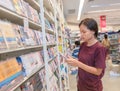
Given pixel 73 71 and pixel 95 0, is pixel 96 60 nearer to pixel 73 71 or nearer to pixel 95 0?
pixel 73 71

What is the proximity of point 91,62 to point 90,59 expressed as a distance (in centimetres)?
4

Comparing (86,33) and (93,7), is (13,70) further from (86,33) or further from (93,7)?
(93,7)

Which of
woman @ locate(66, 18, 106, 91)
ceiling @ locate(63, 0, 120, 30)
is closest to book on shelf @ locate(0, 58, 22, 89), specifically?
woman @ locate(66, 18, 106, 91)

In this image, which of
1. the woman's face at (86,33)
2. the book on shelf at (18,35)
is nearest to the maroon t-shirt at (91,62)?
the woman's face at (86,33)

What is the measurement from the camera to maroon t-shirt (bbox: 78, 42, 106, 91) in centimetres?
205

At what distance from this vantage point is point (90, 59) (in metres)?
2.15

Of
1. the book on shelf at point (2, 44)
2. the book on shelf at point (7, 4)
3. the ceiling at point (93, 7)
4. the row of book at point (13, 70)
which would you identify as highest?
the ceiling at point (93, 7)

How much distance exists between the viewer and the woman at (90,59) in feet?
6.72

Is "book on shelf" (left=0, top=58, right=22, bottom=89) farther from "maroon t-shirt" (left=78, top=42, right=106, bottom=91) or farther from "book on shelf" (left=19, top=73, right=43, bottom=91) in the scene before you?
"maroon t-shirt" (left=78, top=42, right=106, bottom=91)

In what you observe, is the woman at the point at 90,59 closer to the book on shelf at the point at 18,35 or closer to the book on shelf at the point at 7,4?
the book on shelf at the point at 18,35

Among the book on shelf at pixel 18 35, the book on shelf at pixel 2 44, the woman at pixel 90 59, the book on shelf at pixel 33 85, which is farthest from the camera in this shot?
the woman at pixel 90 59

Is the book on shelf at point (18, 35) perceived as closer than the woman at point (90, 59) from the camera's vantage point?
Yes

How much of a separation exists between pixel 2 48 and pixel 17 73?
308mm

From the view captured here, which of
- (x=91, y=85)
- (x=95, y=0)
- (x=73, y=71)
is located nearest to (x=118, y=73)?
(x=73, y=71)
